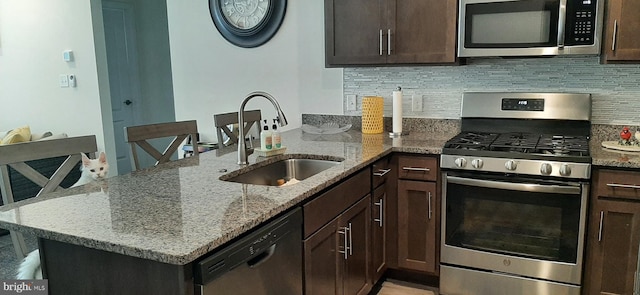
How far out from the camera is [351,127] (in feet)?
11.3

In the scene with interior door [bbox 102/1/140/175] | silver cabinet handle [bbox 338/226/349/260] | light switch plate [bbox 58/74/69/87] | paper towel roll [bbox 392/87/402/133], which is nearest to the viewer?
silver cabinet handle [bbox 338/226/349/260]

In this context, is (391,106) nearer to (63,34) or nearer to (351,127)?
(351,127)

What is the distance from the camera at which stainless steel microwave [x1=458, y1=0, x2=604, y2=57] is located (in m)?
2.47

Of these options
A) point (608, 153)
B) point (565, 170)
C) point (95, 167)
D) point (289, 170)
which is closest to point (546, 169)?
point (565, 170)

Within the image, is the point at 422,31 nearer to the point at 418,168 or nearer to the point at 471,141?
the point at 471,141

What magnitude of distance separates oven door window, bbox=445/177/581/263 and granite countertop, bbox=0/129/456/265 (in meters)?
0.63

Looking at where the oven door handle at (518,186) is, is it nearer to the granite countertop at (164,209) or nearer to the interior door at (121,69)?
the granite countertop at (164,209)

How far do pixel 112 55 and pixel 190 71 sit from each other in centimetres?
237

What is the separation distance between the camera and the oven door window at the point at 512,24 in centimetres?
254

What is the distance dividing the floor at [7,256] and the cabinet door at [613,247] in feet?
10.9

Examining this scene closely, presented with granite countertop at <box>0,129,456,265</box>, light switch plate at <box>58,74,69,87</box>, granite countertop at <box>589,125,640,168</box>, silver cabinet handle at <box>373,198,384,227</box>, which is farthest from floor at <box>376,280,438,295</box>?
light switch plate at <box>58,74,69,87</box>

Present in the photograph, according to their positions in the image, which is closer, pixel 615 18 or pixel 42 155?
pixel 42 155

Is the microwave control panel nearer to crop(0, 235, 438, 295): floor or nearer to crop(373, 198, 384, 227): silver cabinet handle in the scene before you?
crop(373, 198, 384, 227): silver cabinet handle

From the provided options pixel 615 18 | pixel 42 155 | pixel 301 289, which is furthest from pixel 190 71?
pixel 615 18
